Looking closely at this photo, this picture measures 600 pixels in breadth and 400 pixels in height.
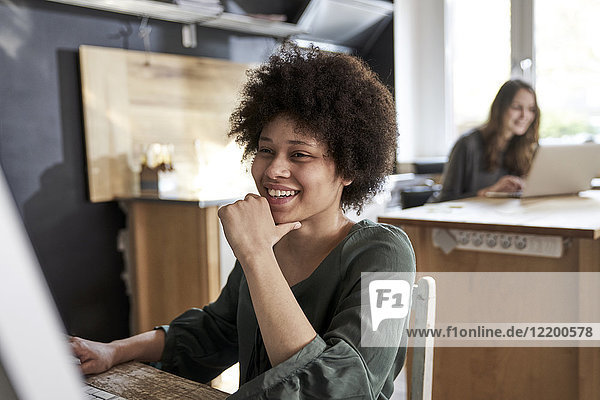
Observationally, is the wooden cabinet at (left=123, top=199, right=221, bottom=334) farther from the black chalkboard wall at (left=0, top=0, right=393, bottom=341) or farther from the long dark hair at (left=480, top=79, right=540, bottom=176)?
the long dark hair at (left=480, top=79, right=540, bottom=176)

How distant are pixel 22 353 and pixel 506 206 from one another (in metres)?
2.64

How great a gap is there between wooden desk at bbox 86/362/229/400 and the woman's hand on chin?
24 centimetres

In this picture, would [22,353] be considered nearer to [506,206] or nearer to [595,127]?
[506,206]

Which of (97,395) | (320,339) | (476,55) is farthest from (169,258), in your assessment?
(476,55)

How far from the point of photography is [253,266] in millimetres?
929

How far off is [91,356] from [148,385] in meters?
0.14

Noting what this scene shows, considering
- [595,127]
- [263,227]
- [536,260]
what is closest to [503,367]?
[536,260]

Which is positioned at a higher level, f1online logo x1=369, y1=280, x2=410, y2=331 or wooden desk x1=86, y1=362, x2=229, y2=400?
f1online logo x1=369, y1=280, x2=410, y2=331

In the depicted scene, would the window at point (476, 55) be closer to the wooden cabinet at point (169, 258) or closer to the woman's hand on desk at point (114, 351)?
the wooden cabinet at point (169, 258)

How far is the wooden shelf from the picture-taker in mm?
3156

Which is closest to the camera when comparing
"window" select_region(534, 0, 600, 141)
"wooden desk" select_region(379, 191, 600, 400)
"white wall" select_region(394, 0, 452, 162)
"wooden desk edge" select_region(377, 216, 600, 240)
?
"wooden desk edge" select_region(377, 216, 600, 240)

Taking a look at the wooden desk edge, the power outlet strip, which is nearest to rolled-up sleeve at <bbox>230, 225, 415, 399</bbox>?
the wooden desk edge

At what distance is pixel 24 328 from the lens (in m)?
0.27

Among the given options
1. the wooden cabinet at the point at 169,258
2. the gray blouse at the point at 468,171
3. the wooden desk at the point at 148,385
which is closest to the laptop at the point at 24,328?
the wooden desk at the point at 148,385
